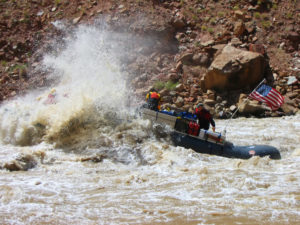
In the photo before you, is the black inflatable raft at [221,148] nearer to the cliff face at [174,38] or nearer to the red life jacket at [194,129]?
the red life jacket at [194,129]

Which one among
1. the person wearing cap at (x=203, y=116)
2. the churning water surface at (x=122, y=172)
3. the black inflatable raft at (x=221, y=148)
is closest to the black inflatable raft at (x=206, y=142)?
the black inflatable raft at (x=221, y=148)

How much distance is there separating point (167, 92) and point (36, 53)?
8.98m

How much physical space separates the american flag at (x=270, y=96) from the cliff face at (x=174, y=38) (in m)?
4.93

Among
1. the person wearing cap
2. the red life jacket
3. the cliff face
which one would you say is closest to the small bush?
the cliff face

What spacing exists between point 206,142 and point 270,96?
7.38 ft

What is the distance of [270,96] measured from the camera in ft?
26.4

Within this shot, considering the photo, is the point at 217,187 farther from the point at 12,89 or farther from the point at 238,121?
the point at 12,89

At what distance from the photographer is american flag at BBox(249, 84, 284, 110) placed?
26.1 ft

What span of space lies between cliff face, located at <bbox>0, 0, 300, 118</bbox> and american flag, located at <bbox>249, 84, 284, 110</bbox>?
4928 millimetres

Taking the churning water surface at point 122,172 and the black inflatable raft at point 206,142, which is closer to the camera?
the churning water surface at point 122,172

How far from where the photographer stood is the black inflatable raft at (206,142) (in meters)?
7.16

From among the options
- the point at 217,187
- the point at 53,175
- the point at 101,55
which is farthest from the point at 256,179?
the point at 101,55

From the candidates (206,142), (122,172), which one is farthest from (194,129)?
(122,172)

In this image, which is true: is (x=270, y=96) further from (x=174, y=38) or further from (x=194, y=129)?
(x=174, y=38)
